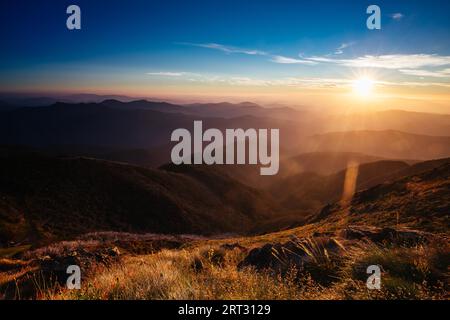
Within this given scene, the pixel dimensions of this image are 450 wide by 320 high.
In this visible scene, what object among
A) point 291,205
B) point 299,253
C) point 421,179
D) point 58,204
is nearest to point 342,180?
point 291,205

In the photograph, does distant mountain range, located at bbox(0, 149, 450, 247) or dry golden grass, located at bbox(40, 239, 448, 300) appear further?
distant mountain range, located at bbox(0, 149, 450, 247)

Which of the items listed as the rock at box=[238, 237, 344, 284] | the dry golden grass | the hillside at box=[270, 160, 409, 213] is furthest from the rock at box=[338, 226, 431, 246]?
the hillside at box=[270, 160, 409, 213]

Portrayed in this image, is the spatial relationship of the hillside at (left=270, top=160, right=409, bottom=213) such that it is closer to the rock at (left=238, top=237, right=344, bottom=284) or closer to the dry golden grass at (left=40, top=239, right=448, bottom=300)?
the rock at (left=238, top=237, right=344, bottom=284)

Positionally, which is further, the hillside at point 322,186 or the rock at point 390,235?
the hillside at point 322,186

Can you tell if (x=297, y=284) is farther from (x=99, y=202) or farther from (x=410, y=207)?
(x=99, y=202)

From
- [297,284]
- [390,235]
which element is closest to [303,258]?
A: [297,284]

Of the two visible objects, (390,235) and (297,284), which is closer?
(297,284)

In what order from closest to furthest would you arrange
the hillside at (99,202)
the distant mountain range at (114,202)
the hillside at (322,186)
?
the distant mountain range at (114,202) → the hillside at (99,202) → the hillside at (322,186)

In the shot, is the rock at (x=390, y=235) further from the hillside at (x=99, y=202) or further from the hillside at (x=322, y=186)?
the hillside at (x=322, y=186)

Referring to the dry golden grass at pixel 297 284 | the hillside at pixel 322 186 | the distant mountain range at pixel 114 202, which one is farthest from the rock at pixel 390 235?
the hillside at pixel 322 186

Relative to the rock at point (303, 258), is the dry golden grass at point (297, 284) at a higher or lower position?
higher

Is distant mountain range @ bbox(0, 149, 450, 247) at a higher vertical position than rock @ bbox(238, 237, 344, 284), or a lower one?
lower

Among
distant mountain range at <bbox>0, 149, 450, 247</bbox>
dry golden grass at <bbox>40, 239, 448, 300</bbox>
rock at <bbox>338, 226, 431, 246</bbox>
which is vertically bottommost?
distant mountain range at <bbox>0, 149, 450, 247</bbox>
